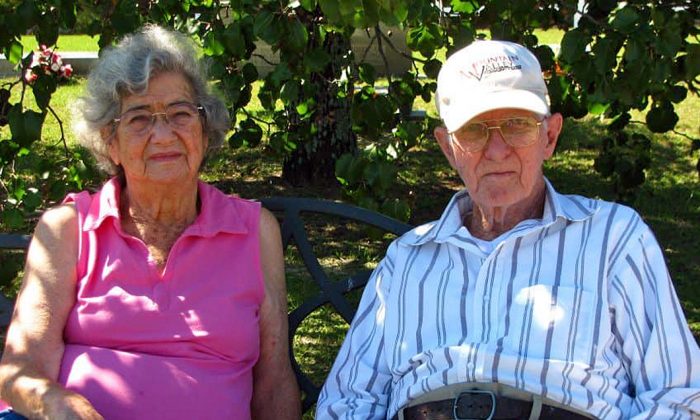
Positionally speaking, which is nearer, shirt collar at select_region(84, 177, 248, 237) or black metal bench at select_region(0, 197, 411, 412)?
shirt collar at select_region(84, 177, 248, 237)

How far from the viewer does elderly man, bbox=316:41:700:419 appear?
229 centimetres

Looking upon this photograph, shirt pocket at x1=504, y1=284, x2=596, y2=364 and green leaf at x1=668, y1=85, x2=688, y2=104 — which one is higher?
green leaf at x1=668, y1=85, x2=688, y2=104

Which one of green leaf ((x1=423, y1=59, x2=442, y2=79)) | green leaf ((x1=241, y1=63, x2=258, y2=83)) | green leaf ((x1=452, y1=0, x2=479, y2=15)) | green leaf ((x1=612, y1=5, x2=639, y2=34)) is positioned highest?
green leaf ((x1=452, y1=0, x2=479, y2=15))

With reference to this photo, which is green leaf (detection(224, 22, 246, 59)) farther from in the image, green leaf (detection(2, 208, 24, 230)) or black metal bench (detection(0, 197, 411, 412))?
green leaf (detection(2, 208, 24, 230))

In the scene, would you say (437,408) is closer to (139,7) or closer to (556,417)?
(556,417)

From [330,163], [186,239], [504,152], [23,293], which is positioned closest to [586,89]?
[504,152]

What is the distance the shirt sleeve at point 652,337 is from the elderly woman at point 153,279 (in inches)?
36.4

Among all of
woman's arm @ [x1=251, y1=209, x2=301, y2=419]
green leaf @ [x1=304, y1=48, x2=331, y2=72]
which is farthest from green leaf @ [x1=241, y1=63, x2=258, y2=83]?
woman's arm @ [x1=251, y1=209, x2=301, y2=419]

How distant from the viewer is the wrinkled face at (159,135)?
268 centimetres

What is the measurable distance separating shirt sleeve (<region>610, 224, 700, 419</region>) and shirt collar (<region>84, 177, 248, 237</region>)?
40.6 inches

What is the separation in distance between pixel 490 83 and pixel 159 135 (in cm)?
89

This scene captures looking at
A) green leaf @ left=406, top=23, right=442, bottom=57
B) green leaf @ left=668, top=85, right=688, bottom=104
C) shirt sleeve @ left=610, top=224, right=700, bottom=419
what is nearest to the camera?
shirt sleeve @ left=610, top=224, right=700, bottom=419

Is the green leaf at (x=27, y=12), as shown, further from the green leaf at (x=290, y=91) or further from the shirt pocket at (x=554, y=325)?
the shirt pocket at (x=554, y=325)

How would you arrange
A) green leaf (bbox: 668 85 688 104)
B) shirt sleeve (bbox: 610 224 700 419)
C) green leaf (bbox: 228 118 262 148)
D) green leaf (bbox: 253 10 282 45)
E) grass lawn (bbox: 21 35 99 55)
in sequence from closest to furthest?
shirt sleeve (bbox: 610 224 700 419), green leaf (bbox: 253 10 282 45), green leaf (bbox: 228 118 262 148), green leaf (bbox: 668 85 688 104), grass lawn (bbox: 21 35 99 55)
